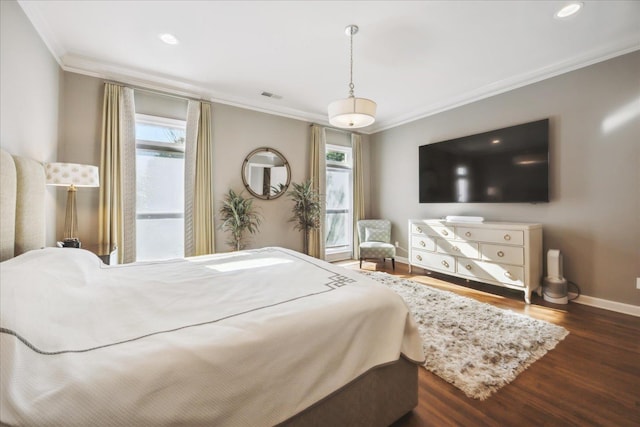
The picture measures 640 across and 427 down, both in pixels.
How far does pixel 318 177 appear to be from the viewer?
188 inches

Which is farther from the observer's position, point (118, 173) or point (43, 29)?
point (118, 173)

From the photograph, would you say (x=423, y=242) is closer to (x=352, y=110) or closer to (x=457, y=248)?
(x=457, y=248)

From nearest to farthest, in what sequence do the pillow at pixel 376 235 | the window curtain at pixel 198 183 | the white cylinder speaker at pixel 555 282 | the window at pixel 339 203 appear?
the white cylinder speaker at pixel 555 282
the window curtain at pixel 198 183
the pillow at pixel 376 235
the window at pixel 339 203

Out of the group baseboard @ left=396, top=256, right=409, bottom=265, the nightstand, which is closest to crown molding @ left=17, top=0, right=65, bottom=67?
the nightstand

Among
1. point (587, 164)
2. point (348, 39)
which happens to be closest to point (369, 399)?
point (348, 39)

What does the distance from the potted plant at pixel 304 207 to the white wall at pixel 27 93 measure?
2.95 metres

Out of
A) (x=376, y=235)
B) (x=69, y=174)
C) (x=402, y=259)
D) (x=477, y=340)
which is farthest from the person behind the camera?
(x=402, y=259)

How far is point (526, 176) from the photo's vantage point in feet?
10.8

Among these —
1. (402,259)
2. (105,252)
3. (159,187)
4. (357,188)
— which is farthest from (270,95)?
(402,259)

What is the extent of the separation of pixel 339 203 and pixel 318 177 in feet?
2.91

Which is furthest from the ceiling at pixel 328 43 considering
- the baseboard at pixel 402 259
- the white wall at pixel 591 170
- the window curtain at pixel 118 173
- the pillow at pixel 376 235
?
the baseboard at pixel 402 259

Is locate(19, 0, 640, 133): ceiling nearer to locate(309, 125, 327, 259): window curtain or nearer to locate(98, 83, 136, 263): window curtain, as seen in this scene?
locate(98, 83, 136, 263): window curtain

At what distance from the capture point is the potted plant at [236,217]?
3.74 m

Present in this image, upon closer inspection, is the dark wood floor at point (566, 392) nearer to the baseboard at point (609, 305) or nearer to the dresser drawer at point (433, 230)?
the baseboard at point (609, 305)
